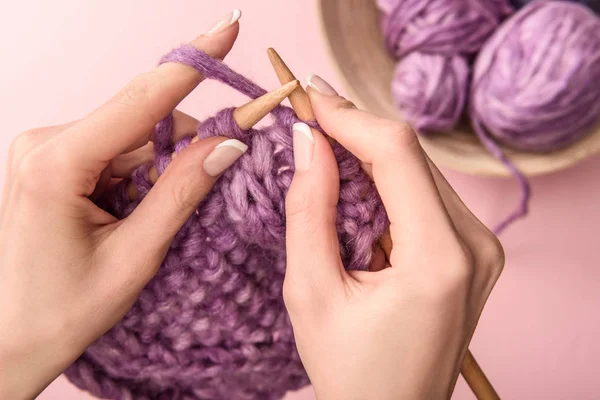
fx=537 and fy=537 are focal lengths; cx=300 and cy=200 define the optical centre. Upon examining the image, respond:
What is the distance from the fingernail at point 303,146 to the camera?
0.55 meters

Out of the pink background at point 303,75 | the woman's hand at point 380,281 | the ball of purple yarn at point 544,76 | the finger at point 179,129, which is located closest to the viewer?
the woman's hand at point 380,281

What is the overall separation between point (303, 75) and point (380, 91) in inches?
6.7

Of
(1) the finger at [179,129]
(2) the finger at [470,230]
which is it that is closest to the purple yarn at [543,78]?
(2) the finger at [470,230]

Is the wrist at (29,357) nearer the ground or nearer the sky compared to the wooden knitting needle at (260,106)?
nearer the ground

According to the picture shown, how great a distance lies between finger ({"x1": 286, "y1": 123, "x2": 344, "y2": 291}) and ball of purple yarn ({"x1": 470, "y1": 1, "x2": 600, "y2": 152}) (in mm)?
498

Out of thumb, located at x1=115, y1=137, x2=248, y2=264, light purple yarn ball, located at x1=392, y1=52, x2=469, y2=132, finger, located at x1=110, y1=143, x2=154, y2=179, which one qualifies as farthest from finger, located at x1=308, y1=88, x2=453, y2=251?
light purple yarn ball, located at x1=392, y1=52, x2=469, y2=132

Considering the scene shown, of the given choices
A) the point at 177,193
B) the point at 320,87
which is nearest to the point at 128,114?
the point at 177,193

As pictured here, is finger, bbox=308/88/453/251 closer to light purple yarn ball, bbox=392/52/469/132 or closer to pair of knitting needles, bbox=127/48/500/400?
pair of knitting needles, bbox=127/48/500/400

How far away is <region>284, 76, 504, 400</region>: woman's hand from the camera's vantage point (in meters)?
0.50

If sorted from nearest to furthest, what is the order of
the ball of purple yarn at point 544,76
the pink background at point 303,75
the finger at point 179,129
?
the finger at point 179,129 < the ball of purple yarn at point 544,76 < the pink background at point 303,75

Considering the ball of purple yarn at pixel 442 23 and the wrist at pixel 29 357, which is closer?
the wrist at pixel 29 357

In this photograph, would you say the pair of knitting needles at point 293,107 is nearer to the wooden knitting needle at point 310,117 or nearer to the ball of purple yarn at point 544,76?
the wooden knitting needle at point 310,117

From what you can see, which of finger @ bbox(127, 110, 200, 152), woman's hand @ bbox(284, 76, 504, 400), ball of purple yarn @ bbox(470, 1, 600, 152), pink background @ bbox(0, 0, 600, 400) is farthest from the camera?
pink background @ bbox(0, 0, 600, 400)

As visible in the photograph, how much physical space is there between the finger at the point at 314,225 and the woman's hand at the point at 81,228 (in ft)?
0.29
